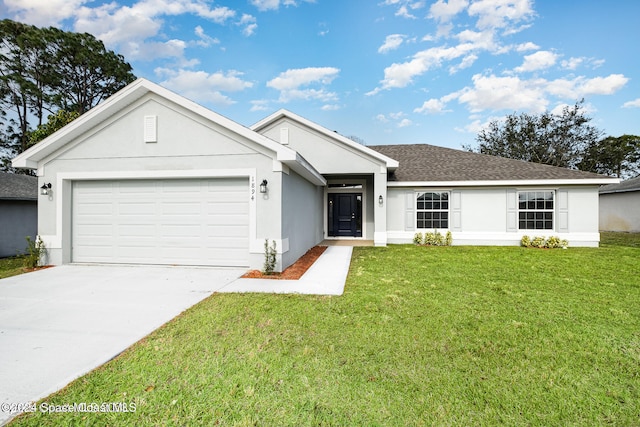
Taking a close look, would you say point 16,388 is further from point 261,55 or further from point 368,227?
point 261,55

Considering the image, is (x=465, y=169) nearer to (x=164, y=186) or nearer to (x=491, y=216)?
(x=491, y=216)

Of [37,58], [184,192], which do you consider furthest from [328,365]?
[37,58]

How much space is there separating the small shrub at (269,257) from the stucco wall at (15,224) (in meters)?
10.5

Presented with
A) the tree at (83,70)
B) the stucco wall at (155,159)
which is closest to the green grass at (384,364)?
the stucco wall at (155,159)

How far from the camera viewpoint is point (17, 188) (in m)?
11.3

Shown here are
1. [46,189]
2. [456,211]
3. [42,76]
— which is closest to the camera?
[46,189]

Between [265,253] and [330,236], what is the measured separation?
7.94 metres

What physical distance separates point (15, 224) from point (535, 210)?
20.3 m

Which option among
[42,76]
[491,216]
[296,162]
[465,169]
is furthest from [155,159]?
[42,76]

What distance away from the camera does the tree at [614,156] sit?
29516mm

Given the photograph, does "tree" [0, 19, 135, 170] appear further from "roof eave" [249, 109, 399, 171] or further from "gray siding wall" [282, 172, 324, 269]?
"gray siding wall" [282, 172, 324, 269]

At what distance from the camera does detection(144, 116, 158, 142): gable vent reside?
735 cm

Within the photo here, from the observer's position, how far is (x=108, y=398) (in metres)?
2.39

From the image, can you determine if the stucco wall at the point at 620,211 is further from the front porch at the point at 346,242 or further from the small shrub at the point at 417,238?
the front porch at the point at 346,242
